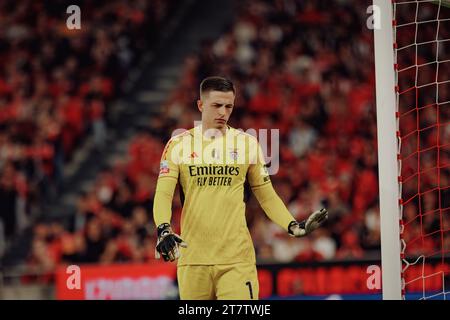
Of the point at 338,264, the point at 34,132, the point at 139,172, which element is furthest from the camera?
the point at 34,132

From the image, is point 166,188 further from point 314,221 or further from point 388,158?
point 388,158

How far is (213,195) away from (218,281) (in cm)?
62

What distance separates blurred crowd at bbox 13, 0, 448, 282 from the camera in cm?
1401

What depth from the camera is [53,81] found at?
18.2m

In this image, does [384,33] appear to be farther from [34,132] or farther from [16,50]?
[16,50]

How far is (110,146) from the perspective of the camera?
17703 mm

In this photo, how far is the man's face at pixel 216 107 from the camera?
698 cm

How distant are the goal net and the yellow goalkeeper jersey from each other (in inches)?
38.7

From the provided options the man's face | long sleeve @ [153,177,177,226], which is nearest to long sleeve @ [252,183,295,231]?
the man's face

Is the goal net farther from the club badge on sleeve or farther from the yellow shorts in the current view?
the club badge on sleeve

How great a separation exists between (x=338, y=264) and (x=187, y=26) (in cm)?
963

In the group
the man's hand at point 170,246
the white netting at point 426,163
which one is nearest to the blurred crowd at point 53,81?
the white netting at point 426,163

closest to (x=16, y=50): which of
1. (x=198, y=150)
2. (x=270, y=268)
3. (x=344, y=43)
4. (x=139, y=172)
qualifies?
(x=139, y=172)

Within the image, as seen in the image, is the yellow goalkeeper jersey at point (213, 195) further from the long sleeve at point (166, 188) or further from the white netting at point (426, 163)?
the white netting at point (426, 163)
